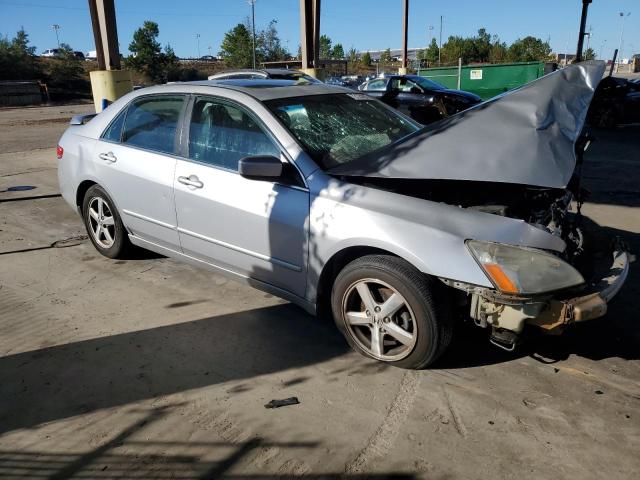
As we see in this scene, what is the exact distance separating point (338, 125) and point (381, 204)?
1.08 meters

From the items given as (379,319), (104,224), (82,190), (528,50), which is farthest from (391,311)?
(528,50)

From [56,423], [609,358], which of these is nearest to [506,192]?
[609,358]

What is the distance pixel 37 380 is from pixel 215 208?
1499 millimetres

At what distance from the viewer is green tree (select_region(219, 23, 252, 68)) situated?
58.0m

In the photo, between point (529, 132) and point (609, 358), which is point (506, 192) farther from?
point (609, 358)

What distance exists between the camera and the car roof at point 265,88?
3789 mm

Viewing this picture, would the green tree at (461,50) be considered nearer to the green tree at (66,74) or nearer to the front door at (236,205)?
the green tree at (66,74)

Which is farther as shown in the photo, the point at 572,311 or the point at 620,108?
the point at 620,108

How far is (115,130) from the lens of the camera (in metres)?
4.57

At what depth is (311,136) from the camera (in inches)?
139

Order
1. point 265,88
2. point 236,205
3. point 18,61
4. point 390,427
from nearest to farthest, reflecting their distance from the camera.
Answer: point 390,427
point 236,205
point 265,88
point 18,61

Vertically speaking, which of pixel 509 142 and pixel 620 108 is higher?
pixel 509 142

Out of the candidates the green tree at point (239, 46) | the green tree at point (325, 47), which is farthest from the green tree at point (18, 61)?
the green tree at point (325, 47)

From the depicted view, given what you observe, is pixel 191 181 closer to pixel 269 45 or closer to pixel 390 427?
pixel 390 427
